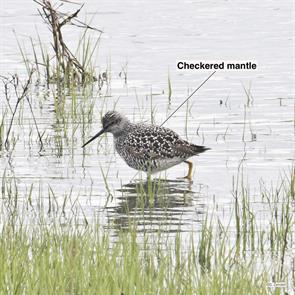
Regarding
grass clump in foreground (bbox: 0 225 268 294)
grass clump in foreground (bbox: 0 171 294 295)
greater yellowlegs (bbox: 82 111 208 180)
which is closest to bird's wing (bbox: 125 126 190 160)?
greater yellowlegs (bbox: 82 111 208 180)

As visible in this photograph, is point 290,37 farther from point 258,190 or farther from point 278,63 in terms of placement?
point 258,190

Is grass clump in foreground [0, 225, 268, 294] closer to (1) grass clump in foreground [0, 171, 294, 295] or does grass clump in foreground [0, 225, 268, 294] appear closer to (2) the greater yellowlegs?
(1) grass clump in foreground [0, 171, 294, 295]

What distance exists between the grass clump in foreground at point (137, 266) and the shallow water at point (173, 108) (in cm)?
→ 75

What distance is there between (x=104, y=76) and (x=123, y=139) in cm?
482

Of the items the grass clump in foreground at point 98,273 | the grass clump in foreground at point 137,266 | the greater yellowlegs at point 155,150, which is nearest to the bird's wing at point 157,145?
the greater yellowlegs at point 155,150

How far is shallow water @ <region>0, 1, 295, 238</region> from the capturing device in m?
10.8

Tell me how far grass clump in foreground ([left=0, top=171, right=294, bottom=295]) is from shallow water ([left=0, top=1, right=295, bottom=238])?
75cm

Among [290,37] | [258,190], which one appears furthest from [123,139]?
[290,37]

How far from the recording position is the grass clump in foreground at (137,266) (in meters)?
6.63

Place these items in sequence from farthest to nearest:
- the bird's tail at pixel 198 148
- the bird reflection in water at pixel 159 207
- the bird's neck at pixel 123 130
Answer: the bird's neck at pixel 123 130 → the bird's tail at pixel 198 148 → the bird reflection in water at pixel 159 207

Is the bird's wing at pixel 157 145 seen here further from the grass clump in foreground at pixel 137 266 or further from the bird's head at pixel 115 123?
the grass clump in foreground at pixel 137 266

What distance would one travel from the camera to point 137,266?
22.6ft

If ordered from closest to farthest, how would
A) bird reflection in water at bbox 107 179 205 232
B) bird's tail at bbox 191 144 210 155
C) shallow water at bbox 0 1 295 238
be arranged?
bird reflection in water at bbox 107 179 205 232 < shallow water at bbox 0 1 295 238 < bird's tail at bbox 191 144 210 155

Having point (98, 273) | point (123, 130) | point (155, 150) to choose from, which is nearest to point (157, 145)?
point (155, 150)
